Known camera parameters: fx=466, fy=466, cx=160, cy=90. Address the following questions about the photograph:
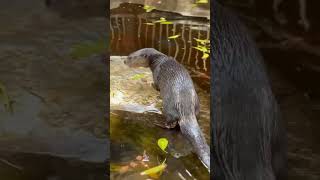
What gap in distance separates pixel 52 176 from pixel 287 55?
2.19ft

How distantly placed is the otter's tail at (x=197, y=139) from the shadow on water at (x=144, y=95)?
25mm

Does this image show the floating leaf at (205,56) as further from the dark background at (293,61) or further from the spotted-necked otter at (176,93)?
the dark background at (293,61)

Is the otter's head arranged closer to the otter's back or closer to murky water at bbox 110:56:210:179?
murky water at bbox 110:56:210:179

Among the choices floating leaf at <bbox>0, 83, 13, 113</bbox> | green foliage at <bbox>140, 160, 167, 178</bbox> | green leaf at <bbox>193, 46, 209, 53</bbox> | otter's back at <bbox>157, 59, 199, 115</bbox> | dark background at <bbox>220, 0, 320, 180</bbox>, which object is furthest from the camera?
otter's back at <bbox>157, 59, 199, 115</bbox>

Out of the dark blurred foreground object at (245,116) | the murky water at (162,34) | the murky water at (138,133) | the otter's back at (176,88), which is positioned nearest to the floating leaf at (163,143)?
the murky water at (138,133)

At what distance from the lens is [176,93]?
2.27 metres

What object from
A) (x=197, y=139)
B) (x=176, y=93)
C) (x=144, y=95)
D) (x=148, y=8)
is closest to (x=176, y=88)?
(x=176, y=93)

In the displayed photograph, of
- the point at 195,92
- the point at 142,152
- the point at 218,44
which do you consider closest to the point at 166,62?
the point at 195,92

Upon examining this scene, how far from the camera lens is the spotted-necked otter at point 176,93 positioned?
5.60 feet

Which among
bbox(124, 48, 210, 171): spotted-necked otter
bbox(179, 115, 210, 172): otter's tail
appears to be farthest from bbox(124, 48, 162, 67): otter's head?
bbox(179, 115, 210, 172): otter's tail

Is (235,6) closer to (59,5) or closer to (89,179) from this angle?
(59,5)

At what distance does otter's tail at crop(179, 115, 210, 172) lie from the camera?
1663 millimetres

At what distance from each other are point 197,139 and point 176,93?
24.6 inches

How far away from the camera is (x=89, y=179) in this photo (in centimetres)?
120
